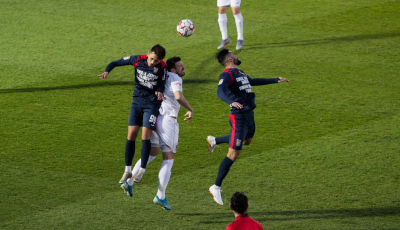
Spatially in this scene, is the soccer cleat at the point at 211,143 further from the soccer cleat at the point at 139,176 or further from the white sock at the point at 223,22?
the white sock at the point at 223,22

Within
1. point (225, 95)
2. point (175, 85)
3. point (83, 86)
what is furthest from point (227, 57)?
point (83, 86)

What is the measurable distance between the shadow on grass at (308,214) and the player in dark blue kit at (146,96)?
3.18 ft

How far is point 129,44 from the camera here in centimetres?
1486

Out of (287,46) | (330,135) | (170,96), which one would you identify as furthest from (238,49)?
(170,96)

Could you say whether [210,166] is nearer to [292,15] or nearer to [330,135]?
[330,135]

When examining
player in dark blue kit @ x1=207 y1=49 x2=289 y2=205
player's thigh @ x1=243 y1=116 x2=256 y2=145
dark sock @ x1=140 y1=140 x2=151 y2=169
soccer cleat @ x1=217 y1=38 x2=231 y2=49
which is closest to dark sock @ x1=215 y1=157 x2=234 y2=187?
player in dark blue kit @ x1=207 y1=49 x2=289 y2=205

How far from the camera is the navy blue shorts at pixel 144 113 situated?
7.39 m

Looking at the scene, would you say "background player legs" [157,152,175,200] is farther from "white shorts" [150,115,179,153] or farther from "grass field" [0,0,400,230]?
"grass field" [0,0,400,230]

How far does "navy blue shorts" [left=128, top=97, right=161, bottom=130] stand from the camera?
739cm

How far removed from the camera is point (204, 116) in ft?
35.4

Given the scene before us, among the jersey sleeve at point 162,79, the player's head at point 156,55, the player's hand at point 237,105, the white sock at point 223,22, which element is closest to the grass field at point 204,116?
the white sock at point 223,22

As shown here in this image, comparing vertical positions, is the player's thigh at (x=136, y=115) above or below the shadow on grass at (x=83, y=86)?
above

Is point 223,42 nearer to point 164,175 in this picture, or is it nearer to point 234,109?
point 234,109

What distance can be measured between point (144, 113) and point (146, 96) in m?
0.22
